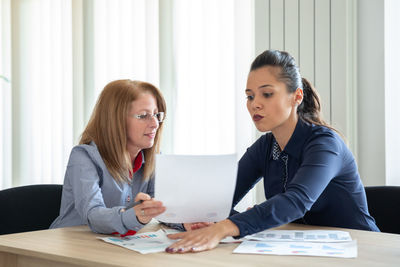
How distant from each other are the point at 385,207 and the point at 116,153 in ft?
3.48

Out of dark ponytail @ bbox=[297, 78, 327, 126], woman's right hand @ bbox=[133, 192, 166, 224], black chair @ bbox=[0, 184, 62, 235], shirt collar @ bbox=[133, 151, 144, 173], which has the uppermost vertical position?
dark ponytail @ bbox=[297, 78, 327, 126]

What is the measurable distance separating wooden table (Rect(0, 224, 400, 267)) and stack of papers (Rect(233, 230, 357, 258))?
32mm

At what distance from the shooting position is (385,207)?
188 centimetres

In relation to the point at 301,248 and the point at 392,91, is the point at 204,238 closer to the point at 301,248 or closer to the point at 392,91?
the point at 301,248

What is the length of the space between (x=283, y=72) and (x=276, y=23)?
1117 millimetres

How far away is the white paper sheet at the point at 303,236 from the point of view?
4.62 ft

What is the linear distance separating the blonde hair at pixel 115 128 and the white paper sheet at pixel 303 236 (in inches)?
25.8

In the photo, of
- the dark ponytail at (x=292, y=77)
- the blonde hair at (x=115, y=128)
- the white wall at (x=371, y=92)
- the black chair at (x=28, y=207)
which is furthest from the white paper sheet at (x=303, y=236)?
the white wall at (x=371, y=92)

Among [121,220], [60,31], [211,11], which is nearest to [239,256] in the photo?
[121,220]

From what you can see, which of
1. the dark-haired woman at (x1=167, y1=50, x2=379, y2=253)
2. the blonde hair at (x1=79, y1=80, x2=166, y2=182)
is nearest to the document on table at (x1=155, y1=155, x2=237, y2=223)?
the dark-haired woman at (x1=167, y1=50, x2=379, y2=253)

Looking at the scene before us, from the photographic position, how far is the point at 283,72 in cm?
180

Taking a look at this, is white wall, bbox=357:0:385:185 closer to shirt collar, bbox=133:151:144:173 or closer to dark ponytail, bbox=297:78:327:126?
dark ponytail, bbox=297:78:327:126

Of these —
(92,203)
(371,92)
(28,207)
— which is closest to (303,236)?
(92,203)

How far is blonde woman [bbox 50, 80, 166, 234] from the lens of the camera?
1761mm
